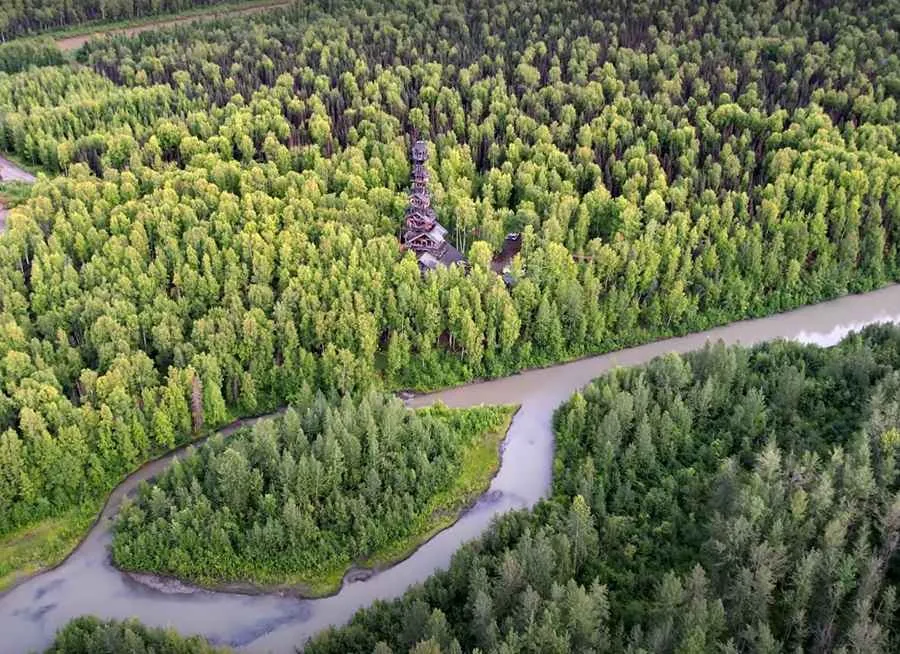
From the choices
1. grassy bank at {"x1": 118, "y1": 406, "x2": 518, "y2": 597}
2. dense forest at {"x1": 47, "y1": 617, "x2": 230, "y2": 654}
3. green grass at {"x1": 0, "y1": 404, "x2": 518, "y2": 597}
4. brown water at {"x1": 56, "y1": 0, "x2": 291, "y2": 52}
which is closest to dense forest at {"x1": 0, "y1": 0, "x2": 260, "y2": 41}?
brown water at {"x1": 56, "y1": 0, "x2": 291, "y2": 52}

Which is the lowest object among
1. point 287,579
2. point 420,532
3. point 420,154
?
point 287,579

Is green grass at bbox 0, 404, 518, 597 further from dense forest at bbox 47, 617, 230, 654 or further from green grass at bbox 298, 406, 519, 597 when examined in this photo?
dense forest at bbox 47, 617, 230, 654

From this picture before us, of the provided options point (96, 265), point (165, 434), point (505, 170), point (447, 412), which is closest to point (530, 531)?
point (447, 412)

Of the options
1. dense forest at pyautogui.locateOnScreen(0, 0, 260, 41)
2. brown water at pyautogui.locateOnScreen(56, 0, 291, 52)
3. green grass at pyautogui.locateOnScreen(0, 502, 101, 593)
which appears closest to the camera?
green grass at pyautogui.locateOnScreen(0, 502, 101, 593)

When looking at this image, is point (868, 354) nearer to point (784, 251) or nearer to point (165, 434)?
point (784, 251)

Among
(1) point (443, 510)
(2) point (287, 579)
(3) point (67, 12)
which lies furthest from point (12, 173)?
(1) point (443, 510)

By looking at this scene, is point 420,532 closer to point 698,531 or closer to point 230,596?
point 230,596

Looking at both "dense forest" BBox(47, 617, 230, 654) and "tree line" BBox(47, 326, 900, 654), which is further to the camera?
"dense forest" BBox(47, 617, 230, 654)
